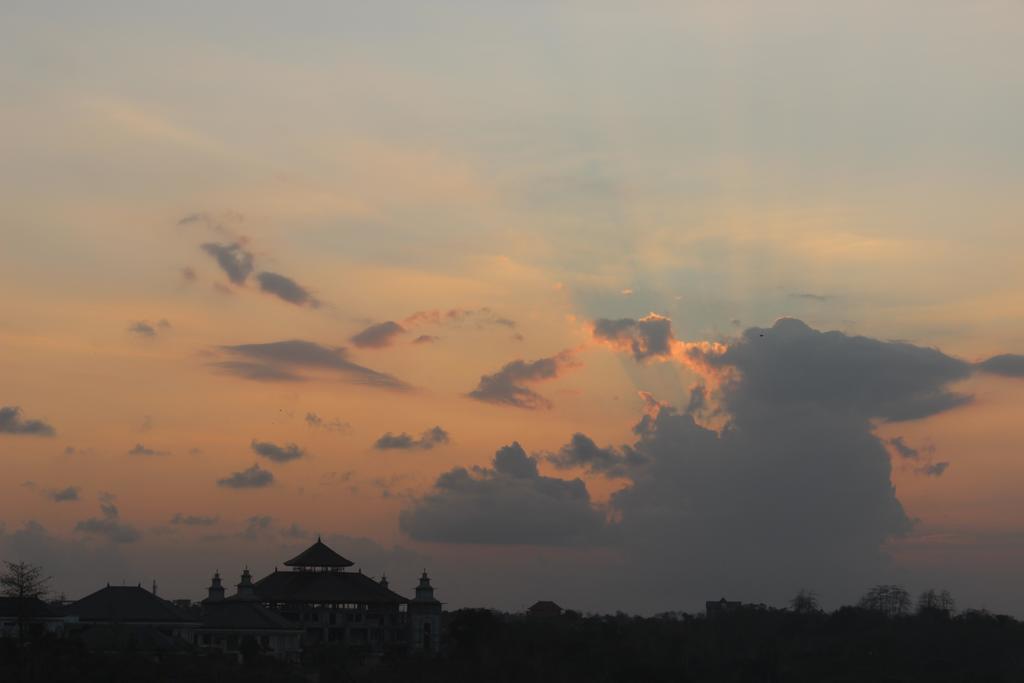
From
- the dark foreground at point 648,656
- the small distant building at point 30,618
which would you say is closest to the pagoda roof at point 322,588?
the dark foreground at point 648,656

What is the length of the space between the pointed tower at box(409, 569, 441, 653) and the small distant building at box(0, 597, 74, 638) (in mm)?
36387

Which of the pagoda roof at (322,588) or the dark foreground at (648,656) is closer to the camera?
the dark foreground at (648,656)

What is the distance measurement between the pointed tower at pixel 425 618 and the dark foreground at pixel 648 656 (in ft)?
15.7

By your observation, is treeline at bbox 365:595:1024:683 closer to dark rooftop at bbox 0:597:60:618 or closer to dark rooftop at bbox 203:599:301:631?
dark rooftop at bbox 203:599:301:631

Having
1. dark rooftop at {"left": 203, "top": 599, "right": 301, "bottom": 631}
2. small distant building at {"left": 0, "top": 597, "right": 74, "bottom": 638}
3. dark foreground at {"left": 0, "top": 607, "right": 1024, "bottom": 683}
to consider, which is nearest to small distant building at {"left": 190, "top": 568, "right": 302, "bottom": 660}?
dark rooftop at {"left": 203, "top": 599, "right": 301, "bottom": 631}

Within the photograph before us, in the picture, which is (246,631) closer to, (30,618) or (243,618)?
(243,618)

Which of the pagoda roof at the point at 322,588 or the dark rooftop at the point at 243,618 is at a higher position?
the pagoda roof at the point at 322,588

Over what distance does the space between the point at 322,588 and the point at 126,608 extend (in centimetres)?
2388

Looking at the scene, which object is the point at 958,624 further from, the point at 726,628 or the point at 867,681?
the point at 867,681

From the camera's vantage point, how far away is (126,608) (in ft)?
443

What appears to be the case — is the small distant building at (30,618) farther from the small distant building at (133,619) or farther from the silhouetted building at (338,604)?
the silhouetted building at (338,604)

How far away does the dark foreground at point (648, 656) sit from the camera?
4368 inches

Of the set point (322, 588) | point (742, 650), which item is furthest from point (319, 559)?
point (742, 650)

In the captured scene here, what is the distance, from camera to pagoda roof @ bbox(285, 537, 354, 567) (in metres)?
157
